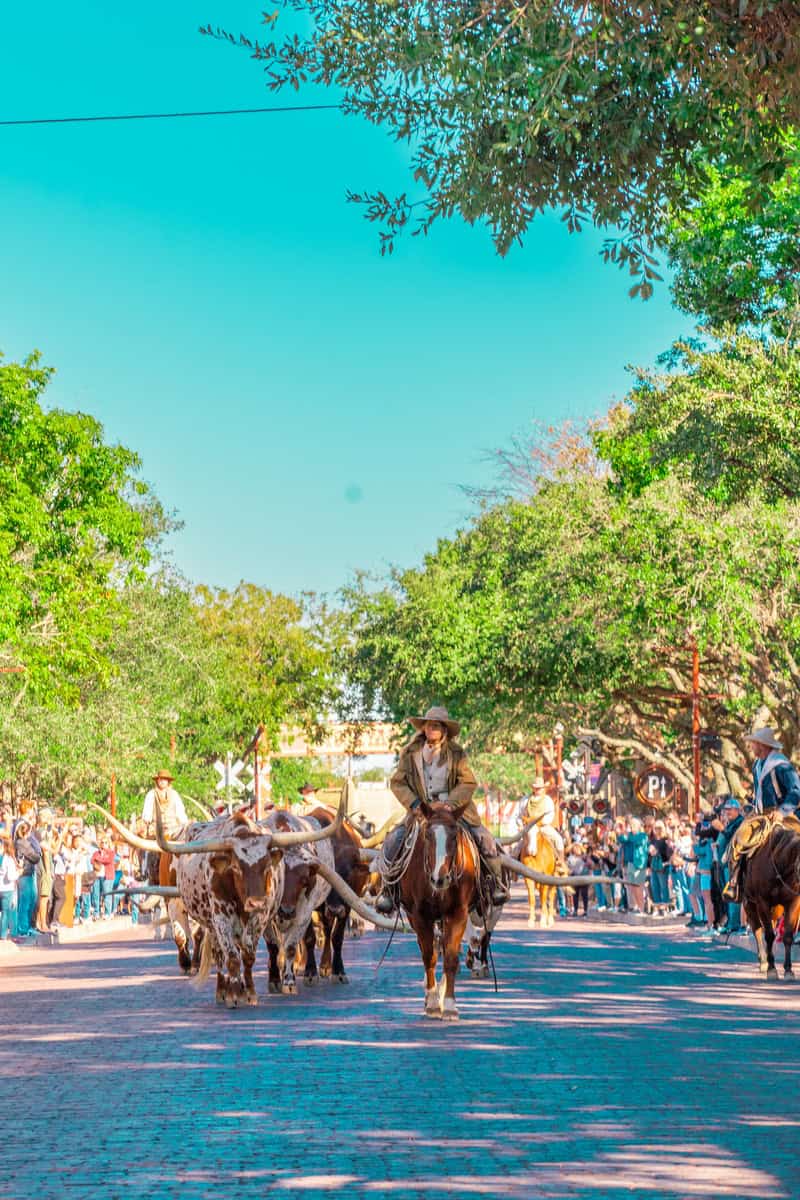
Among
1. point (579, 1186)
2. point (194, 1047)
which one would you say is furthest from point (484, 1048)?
point (579, 1186)

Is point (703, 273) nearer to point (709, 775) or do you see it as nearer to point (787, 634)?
point (787, 634)

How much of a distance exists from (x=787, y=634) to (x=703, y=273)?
12287 millimetres

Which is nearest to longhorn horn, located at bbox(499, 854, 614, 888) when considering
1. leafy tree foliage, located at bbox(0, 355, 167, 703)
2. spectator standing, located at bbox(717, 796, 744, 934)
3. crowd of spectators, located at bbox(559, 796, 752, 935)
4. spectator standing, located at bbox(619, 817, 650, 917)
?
crowd of spectators, located at bbox(559, 796, 752, 935)

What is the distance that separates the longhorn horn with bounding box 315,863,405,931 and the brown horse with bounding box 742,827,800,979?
4161 millimetres

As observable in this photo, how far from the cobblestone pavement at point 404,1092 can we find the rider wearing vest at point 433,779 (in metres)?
1.32

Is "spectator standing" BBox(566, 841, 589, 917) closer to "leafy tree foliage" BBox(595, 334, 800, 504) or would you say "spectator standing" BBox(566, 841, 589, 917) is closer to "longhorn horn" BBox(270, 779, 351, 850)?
"leafy tree foliage" BBox(595, 334, 800, 504)

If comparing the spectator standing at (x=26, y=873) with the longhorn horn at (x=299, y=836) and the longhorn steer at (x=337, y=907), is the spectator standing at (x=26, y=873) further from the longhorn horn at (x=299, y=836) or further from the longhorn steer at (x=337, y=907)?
the longhorn horn at (x=299, y=836)

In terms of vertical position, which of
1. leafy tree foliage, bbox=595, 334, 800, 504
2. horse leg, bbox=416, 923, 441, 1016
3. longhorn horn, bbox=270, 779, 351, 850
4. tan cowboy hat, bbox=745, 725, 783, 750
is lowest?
horse leg, bbox=416, 923, 441, 1016

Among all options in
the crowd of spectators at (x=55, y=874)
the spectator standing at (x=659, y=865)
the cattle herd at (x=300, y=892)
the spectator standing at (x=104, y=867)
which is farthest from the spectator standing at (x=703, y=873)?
the spectator standing at (x=104, y=867)

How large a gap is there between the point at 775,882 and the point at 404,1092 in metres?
9.27

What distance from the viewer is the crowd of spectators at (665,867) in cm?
2762

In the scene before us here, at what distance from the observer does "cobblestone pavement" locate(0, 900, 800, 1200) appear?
8.37 meters

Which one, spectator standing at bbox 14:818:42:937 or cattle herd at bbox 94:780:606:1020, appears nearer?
cattle herd at bbox 94:780:606:1020

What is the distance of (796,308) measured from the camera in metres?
25.9
